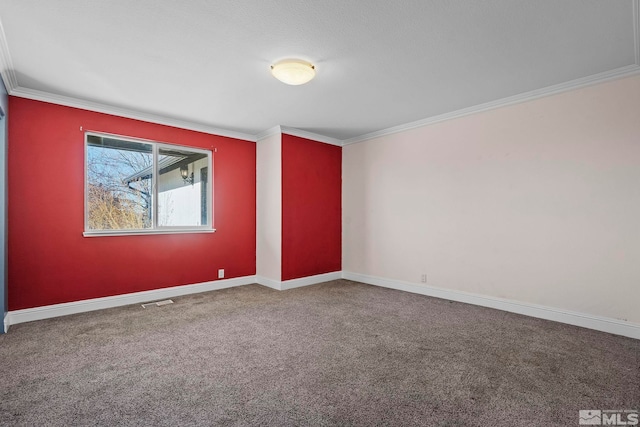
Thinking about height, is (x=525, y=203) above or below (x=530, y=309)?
above

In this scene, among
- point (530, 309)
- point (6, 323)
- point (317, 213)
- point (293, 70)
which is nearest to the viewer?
point (293, 70)

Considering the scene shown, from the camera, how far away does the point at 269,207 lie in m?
5.16

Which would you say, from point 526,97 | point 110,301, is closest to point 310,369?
point 110,301

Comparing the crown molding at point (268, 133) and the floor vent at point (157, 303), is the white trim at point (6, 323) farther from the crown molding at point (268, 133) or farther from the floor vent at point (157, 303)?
the crown molding at point (268, 133)

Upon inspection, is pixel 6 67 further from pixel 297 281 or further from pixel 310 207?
pixel 297 281

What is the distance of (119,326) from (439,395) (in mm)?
3119

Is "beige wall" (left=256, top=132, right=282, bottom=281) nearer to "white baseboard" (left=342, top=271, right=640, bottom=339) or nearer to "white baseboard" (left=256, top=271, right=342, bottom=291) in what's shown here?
"white baseboard" (left=256, top=271, right=342, bottom=291)

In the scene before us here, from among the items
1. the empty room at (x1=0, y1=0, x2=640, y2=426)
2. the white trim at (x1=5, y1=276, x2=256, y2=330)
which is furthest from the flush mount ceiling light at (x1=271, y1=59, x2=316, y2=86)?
the white trim at (x1=5, y1=276, x2=256, y2=330)

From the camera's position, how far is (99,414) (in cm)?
182

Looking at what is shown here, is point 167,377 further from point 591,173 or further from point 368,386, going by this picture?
point 591,173

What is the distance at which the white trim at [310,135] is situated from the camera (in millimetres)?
4989

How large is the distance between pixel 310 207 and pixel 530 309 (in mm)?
3339

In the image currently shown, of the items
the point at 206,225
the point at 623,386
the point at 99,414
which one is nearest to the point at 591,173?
the point at 623,386

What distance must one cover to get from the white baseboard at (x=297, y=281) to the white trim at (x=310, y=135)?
7.73 feet
